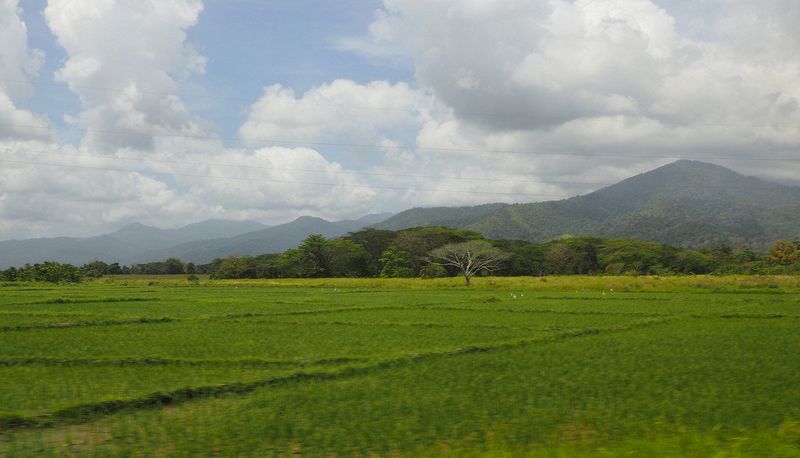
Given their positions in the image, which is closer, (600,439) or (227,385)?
(600,439)

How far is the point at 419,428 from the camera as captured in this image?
8945 mm

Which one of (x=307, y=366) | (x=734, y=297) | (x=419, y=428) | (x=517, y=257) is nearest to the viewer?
(x=419, y=428)

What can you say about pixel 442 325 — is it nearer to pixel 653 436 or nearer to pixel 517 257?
pixel 653 436

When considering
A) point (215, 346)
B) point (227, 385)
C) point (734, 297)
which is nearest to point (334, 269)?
point (734, 297)

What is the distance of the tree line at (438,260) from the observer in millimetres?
77438

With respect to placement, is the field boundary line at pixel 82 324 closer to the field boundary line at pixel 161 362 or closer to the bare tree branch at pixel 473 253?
the field boundary line at pixel 161 362

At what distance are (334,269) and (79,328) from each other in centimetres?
6525

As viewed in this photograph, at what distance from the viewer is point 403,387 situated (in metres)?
11.8

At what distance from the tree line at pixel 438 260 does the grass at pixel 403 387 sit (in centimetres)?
5248

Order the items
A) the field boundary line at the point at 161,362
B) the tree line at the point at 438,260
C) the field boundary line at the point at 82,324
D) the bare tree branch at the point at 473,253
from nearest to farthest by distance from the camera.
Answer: the field boundary line at the point at 161,362 → the field boundary line at the point at 82,324 → the bare tree branch at the point at 473,253 → the tree line at the point at 438,260

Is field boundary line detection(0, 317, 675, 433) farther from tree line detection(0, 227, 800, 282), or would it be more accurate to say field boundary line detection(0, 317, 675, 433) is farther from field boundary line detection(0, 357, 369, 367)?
tree line detection(0, 227, 800, 282)

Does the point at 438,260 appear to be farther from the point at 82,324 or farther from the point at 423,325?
the point at 82,324

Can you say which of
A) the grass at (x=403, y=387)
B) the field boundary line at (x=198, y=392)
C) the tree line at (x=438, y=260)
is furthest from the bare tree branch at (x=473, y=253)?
the field boundary line at (x=198, y=392)

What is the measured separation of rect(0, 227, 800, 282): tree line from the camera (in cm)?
7744
